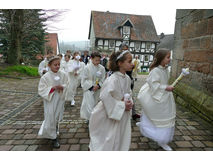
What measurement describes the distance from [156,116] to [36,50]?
67.6ft

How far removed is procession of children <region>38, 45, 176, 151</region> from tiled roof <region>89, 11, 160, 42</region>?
81.6 feet

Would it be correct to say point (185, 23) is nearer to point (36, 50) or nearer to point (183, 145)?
point (183, 145)

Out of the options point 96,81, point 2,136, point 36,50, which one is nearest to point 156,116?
point 96,81

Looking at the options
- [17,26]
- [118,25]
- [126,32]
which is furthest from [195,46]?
[118,25]

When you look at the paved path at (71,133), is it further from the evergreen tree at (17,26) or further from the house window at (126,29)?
the house window at (126,29)

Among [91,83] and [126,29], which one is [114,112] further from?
[126,29]

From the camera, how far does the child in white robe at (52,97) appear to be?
3.10 m

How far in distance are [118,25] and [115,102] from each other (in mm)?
28421

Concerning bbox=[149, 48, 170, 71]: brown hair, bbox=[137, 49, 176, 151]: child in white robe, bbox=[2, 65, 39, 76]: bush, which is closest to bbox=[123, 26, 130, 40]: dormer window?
bbox=[2, 65, 39, 76]: bush

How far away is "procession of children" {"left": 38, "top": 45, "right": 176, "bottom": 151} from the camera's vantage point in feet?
7.95

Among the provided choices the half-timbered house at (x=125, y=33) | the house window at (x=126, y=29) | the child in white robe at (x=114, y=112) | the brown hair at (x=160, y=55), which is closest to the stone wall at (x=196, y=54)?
the brown hair at (x=160, y=55)

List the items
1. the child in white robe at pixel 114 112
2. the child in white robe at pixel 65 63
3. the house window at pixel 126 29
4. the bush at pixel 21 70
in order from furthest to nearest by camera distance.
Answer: the house window at pixel 126 29 < the bush at pixel 21 70 < the child in white robe at pixel 65 63 < the child in white robe at pixel 114 112

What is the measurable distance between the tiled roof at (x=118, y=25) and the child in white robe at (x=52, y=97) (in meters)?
25.0

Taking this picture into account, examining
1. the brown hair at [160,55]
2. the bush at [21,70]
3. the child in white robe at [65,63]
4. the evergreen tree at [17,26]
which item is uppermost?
the evergreen tree at [17,26]
